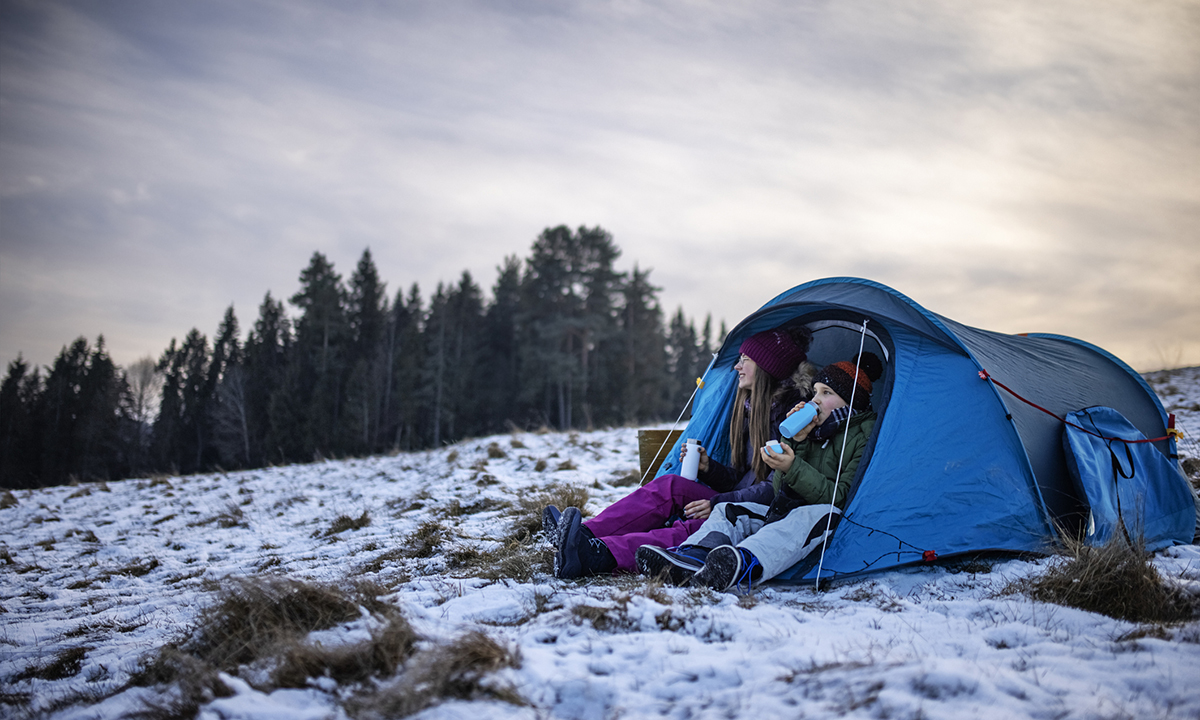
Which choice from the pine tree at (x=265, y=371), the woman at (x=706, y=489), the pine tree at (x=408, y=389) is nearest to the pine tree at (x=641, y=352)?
the pine tree at (x=408, y=389)

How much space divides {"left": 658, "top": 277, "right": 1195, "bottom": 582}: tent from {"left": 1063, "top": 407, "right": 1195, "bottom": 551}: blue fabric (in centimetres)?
2

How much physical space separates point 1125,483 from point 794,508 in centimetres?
204

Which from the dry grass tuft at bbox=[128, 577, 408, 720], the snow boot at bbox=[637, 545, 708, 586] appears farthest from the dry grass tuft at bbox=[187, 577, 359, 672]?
the snow boot at bbox=[637, 545, 708, 586]

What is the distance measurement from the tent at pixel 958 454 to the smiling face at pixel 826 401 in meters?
0.28

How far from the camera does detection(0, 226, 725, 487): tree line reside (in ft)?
107

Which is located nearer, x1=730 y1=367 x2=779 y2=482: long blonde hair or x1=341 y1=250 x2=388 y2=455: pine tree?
x1=730 y1=367 x2=779 y2=482: long blonde hair

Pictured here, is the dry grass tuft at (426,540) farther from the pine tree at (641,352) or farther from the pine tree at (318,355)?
the pine tree at (318,355)

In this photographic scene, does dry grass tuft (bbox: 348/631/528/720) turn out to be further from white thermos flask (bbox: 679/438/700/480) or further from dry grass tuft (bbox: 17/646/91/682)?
white thermos flask (bbox: 679/438/700/480)

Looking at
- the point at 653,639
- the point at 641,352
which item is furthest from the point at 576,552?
the point at 641,352

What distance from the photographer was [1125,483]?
3.59 metres

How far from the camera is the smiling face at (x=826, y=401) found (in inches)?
152

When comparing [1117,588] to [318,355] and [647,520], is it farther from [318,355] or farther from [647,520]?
[318,355]

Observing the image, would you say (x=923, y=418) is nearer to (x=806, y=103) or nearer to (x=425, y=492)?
(x=425, y=492)

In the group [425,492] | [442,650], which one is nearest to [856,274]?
[442,650]
